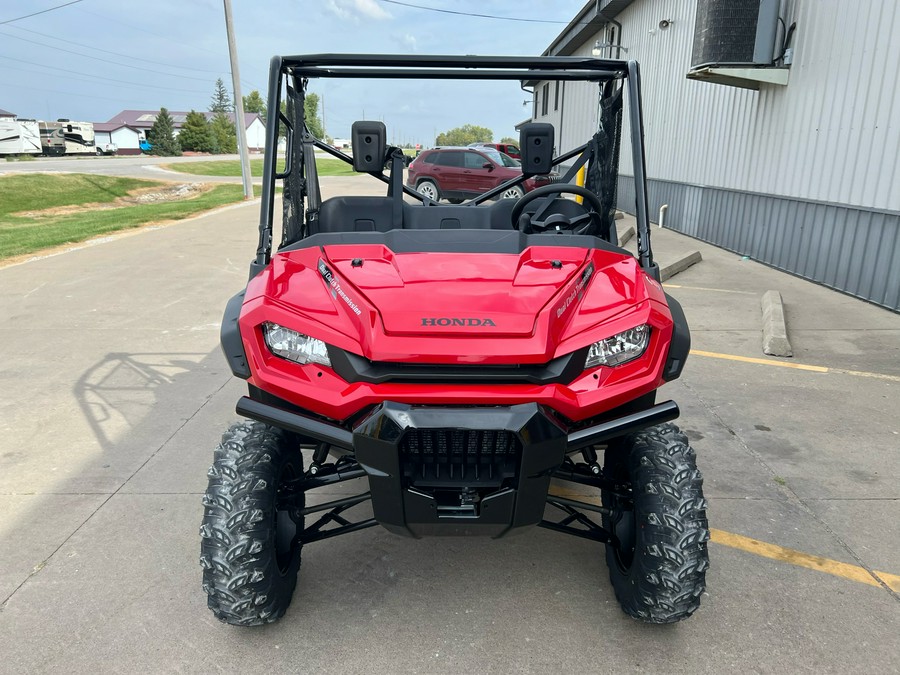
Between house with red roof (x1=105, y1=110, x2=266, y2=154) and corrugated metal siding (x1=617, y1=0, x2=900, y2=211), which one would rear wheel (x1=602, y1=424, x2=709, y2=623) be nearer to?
corrugated metal siding (x1=617, y1=0, x2=900, y2=211)

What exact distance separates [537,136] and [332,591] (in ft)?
7.54

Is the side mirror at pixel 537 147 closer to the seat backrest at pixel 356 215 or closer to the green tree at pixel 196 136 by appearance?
the seat backrest at pixel 356 215

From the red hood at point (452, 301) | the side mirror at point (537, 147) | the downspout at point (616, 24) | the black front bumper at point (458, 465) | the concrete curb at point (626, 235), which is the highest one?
the downspout at point (616, 24)

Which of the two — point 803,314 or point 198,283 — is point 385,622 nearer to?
point 803,314

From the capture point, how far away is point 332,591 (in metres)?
2.82

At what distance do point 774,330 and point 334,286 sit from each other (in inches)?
205

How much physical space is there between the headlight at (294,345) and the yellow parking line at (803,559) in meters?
1.92

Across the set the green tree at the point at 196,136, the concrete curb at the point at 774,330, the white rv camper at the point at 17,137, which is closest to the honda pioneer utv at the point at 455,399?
the concrete curb at the point at 774,330

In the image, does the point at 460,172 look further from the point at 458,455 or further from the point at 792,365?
the point at 458,455

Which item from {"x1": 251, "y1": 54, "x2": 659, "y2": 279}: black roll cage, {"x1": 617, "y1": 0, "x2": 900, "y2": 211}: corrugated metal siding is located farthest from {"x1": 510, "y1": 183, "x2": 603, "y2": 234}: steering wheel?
{"x1": 617, "y1": 0, "x2": 900, "y2": 211}: corrugated metal siding

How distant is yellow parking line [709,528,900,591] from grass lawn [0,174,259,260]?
11.3 metres

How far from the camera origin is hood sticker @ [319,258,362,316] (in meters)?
2.29

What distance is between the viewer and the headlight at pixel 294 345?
227 cm

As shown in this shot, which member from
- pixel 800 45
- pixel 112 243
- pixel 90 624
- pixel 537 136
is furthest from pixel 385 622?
pixel 112 243
